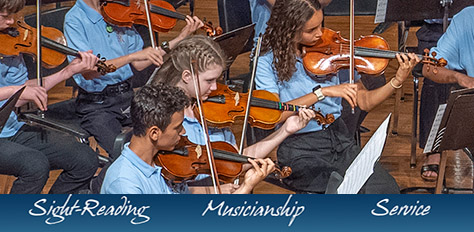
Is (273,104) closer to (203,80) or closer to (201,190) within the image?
(203,80)

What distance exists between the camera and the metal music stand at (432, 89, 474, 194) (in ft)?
10.5

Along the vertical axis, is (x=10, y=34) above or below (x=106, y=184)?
above

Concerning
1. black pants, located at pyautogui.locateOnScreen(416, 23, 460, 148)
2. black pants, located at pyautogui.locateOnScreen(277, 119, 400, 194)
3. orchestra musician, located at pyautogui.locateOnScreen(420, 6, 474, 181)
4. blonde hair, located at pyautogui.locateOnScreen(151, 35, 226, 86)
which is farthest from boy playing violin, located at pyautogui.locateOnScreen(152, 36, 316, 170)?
black pants, located at pyautogui.locateOnScreen(416, 23, 460, 148)

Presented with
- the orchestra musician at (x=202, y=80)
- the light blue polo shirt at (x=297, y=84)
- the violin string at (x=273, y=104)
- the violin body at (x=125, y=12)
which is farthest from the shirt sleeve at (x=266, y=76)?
the violin body at (x=125, y=12)

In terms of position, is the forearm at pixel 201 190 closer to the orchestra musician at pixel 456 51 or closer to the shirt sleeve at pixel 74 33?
the shirt sleeve at pixel 74 33

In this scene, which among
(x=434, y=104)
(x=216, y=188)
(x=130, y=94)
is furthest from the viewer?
(x=434, y=104)

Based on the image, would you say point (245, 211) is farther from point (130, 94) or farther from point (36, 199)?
point (130, 94)

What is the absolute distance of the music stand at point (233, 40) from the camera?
3668mm

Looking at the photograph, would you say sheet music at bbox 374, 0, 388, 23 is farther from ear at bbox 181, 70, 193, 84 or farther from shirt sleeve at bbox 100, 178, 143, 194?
shirt sleeve at bbox 100, 178, 143, 194

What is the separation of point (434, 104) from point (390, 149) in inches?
14.1

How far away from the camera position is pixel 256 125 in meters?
3.56

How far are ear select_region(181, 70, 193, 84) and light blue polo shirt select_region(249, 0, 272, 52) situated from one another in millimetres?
1136

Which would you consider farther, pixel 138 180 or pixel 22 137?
pixel 22 137

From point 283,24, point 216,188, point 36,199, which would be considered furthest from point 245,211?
point 283,24
